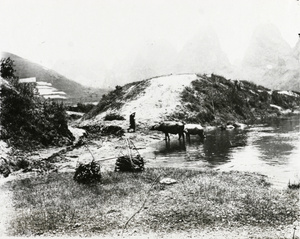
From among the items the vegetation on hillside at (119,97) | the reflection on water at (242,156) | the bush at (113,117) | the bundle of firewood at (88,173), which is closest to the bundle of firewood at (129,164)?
the bundle of firewood at (88,173)

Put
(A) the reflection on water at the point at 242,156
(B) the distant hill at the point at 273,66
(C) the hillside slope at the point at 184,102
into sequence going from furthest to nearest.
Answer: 1. (B) the distant hill at the point at 273,66
2. (C) the hillside slope at the point at 184,102
3. (A) the reflection on water at the point at 242,156

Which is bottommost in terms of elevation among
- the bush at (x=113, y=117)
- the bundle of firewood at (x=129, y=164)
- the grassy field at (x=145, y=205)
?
the grassy field at (x=145, y=205)

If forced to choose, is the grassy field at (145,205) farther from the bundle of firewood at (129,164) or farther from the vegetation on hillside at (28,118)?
the vegetation on hillside at (28,118)

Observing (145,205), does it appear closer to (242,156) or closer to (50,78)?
(242,156)

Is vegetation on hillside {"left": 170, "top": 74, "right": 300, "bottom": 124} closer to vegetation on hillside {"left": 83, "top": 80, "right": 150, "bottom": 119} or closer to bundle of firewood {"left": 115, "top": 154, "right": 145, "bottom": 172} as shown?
vegetation on hillside {"left": 83, "top": 80, "right": 150, "bottom": 119}

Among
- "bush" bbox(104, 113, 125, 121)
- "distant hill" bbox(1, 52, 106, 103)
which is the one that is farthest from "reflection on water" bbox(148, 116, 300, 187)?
"distant hill" bbox(1, 52, 106, 103)

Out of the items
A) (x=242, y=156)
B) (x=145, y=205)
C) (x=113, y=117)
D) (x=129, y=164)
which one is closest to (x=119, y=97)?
(x=113, y=117)

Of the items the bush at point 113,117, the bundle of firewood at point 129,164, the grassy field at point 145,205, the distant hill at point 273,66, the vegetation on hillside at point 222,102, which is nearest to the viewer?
the grassy field at point 145,205

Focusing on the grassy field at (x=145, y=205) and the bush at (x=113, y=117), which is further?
the bush at (x=113, y=117)

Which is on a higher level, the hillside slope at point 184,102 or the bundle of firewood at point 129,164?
the hillside slope at point 184,102
